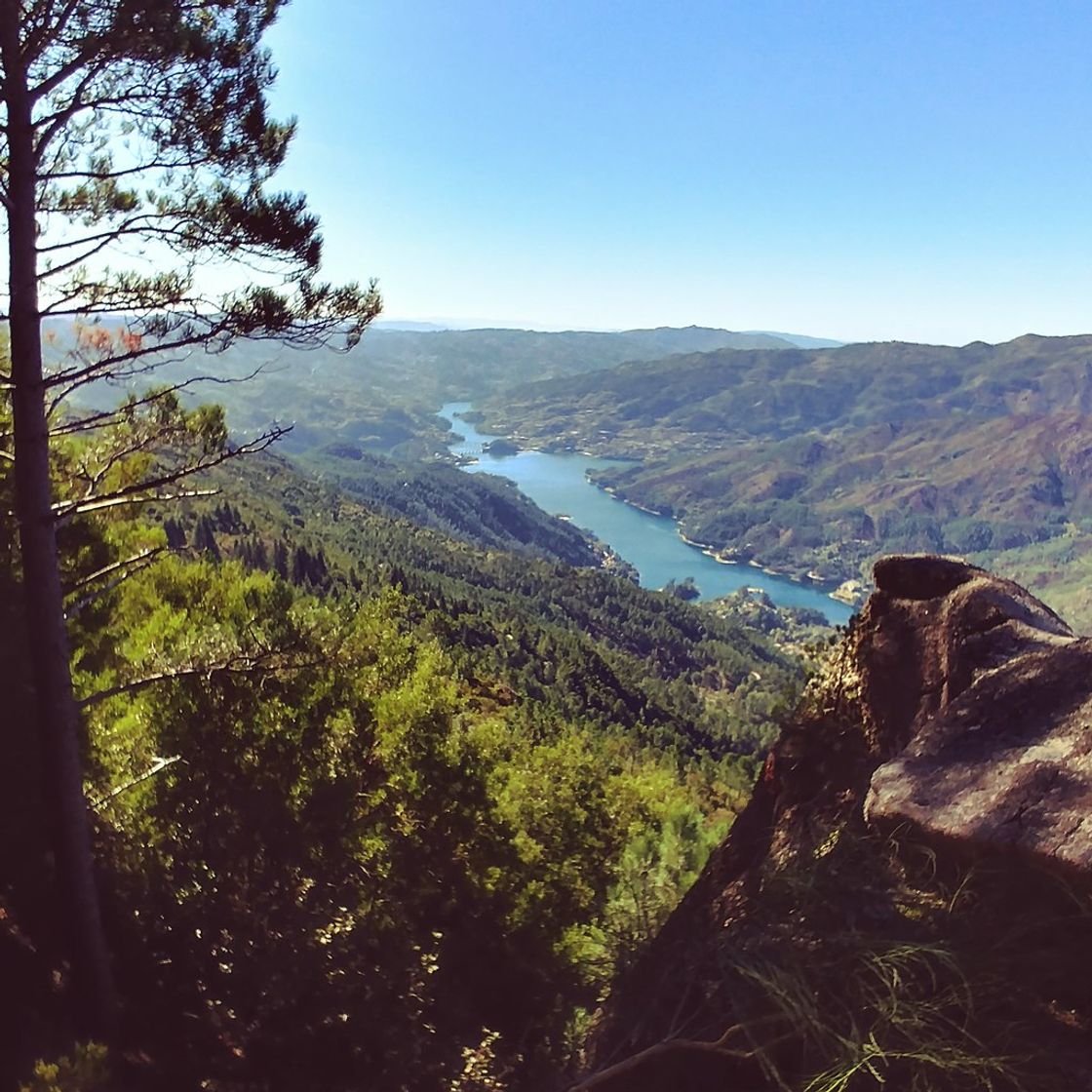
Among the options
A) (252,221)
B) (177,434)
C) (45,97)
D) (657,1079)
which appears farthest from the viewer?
(177,434)

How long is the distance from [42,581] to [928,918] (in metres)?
8.19

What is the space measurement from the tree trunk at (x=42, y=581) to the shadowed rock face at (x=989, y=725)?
7.65 m

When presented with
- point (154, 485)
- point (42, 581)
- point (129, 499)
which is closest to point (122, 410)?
point (154, 485)

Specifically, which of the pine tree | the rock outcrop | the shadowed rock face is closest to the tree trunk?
the pine tree

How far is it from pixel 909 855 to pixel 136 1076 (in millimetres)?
7219

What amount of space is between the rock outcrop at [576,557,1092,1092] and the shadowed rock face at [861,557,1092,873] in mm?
14

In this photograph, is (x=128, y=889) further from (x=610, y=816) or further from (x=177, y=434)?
(x=610, y=816)

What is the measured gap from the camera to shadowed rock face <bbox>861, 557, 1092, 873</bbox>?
4457mm

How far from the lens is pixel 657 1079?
18.9 ft

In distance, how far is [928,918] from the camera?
467cm

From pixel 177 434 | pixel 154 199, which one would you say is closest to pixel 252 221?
pixel 154 199

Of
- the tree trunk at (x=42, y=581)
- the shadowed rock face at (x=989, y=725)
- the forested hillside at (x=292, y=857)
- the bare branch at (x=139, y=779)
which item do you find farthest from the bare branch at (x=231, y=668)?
the shadowed rock face at (x=989, y=725)

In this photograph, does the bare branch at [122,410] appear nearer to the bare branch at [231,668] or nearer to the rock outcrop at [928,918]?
the bare branch at [231,668]

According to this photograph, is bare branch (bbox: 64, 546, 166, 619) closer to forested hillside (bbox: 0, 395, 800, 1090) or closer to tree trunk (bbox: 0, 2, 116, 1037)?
forested hillside (bbox: 0, 395, 800, 1090)
